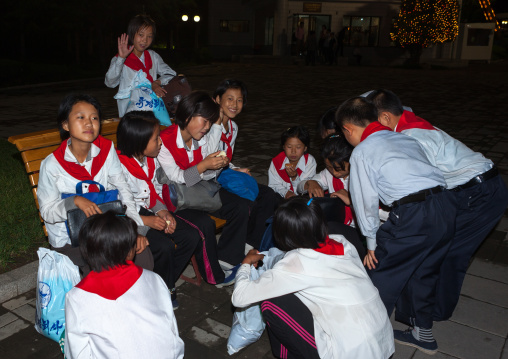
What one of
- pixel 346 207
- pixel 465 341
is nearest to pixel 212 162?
pixel 346 207

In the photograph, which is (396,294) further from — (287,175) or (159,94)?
(159,94)

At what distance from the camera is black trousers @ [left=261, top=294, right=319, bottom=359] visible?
2.53 metres

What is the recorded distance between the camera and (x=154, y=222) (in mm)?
3467

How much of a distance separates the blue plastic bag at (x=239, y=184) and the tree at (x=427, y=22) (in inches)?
932

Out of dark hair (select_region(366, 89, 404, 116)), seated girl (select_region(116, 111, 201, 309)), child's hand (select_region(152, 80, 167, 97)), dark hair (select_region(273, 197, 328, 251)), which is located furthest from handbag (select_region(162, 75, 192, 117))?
dark hair (select_region(273, 197, 328, 251))

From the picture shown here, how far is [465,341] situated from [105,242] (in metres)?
2.49

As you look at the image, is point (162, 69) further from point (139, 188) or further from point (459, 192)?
point (459, 192)

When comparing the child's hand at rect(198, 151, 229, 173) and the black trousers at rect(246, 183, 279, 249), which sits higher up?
the child's hand at rect(198, 151, 229, 173)

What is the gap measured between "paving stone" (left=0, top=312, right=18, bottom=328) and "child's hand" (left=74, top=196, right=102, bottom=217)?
1.11m

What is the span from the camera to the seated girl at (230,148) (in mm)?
4332

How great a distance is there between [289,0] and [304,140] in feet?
93.8

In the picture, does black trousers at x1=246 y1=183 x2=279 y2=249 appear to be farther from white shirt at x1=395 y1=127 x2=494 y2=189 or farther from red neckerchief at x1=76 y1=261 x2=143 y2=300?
red neckerchief at x1=76 y1=261 x2=143 y2=300

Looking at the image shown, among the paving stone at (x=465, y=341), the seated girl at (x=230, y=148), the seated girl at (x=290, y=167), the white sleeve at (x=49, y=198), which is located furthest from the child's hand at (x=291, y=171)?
the white sleeve at (x=49, y=198)

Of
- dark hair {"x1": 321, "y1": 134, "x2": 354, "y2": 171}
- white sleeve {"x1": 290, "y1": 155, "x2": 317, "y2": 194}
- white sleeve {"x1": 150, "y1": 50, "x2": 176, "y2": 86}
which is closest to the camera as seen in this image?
dark hair {"x1": 321, "y1": 134, "x2": 354, "y2": 171}
